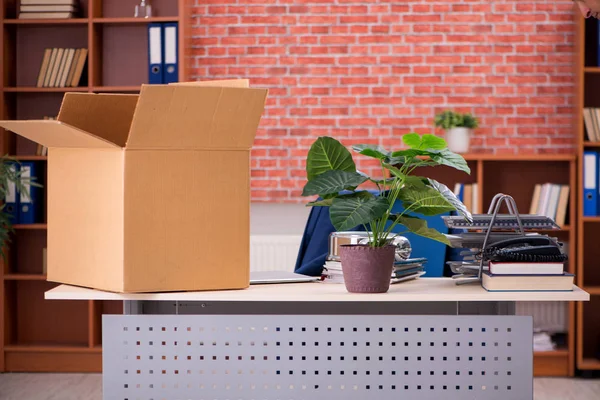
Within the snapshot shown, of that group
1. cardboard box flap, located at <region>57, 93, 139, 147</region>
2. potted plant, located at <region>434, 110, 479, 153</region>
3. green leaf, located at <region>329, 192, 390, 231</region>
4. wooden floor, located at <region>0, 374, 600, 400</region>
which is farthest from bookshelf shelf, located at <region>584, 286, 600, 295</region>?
cardboard box flap, located at <region>57, 93, 139, 147</region>

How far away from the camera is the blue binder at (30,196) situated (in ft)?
14.8

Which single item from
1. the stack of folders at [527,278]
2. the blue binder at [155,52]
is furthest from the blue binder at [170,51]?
the stack of folders at [527,278]

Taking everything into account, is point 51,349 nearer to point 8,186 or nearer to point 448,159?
point 8,186

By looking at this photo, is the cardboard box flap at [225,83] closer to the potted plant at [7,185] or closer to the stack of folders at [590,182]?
the potted plant at [7,185]

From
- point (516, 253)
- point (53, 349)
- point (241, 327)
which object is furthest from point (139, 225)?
point (53, 349)

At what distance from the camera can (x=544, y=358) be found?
448 centimetres

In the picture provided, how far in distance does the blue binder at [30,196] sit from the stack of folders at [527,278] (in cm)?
317

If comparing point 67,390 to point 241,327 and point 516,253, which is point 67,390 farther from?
point 516,253

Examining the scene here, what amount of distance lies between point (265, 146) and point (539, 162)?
5.29 feet

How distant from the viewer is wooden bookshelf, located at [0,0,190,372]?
4551 mm

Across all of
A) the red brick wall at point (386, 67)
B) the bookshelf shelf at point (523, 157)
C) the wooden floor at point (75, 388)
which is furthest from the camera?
the red brick wall at point (386, 67)

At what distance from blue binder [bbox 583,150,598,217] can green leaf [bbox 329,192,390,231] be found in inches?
111

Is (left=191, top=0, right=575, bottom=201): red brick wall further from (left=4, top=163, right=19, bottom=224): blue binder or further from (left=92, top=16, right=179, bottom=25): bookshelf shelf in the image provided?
(left=4, top=163, right=19, bottom=224): blue binder

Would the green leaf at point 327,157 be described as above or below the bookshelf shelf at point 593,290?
above
